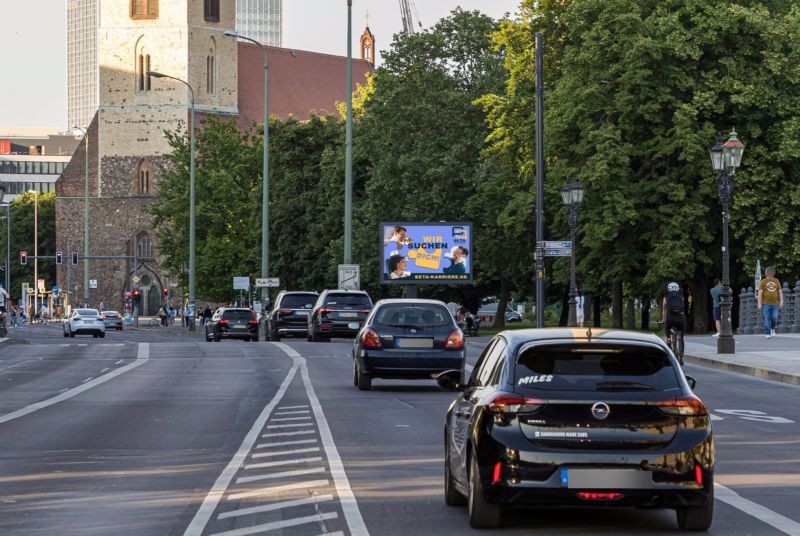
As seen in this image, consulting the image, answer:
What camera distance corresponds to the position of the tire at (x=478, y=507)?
10.2m

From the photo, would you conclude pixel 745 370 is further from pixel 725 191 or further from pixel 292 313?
pixel 292 313

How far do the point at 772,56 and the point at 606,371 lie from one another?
143 ft

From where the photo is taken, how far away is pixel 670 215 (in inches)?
2092

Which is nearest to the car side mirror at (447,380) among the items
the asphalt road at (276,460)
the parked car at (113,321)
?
the asphalt road at (276,460)

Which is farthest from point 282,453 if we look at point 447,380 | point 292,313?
point 292,313

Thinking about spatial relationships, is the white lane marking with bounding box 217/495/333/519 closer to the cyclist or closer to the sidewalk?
the sidewalk

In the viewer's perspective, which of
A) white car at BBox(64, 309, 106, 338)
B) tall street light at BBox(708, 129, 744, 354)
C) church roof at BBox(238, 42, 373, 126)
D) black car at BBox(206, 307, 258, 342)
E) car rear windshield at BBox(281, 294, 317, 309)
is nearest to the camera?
tall street light at BBox(708, 129, 744, 354)

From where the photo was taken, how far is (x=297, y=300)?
55.1 m

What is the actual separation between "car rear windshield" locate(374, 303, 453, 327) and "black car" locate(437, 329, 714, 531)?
15.5 meters

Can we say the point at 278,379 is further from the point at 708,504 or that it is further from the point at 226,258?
the point at 226,258

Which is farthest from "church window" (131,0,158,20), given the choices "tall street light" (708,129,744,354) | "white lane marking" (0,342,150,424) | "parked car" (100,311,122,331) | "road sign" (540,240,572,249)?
"tall street light" (708,129,744,354)

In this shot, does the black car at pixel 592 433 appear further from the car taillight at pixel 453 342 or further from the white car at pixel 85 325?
the white car at pixel 85 325

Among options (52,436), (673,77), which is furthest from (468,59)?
(52,436)

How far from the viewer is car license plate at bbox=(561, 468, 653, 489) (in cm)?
988
